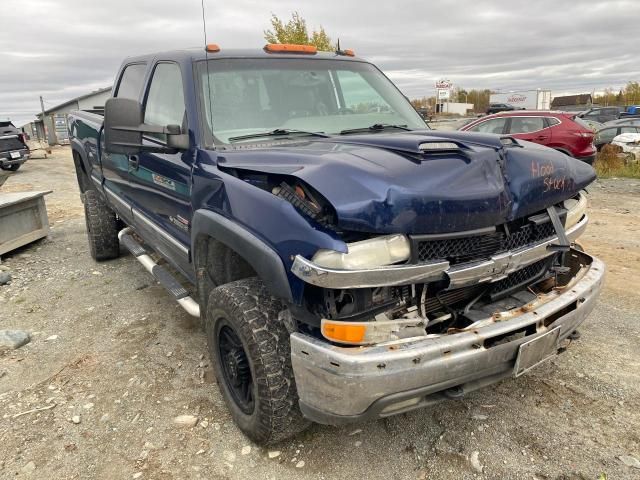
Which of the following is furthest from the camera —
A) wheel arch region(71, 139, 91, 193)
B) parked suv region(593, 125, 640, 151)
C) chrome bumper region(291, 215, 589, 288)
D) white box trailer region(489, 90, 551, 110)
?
white box trailer region(489, 90, 551, 110)

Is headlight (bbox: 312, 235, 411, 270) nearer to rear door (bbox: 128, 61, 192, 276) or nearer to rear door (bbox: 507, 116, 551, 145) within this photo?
rear door (bbox: 128, 61, 192, 276)

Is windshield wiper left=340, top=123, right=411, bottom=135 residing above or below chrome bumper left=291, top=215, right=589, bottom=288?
above

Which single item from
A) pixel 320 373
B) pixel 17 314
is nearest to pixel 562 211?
pixel 320 373

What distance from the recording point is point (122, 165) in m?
4.19

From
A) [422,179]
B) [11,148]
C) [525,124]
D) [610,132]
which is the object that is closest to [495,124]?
[525,124]

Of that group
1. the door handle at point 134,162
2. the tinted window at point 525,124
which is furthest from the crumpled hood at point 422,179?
the tinted window at point 525,124

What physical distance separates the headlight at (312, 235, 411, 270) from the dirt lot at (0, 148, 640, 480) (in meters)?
1.11

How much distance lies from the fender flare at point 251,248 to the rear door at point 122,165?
1759 mm

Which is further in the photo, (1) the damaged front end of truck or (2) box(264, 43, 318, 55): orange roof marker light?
(2) box(264, 43, 318, 55): orange roof marker light

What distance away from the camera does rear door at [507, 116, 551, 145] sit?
34.8ft

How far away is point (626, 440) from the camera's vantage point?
2.52m

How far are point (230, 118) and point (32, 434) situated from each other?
2.10 metres

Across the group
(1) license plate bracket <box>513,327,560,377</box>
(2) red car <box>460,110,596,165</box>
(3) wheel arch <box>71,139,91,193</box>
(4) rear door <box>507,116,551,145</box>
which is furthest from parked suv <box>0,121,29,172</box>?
(1) license plate bracket <box>513,327,560,377</box>

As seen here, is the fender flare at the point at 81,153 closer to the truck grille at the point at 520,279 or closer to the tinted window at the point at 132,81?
the tinted window at the point at 132,81
